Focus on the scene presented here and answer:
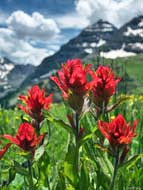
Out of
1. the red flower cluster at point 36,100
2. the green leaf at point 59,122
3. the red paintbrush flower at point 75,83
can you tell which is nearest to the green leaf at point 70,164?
the green leaf at point 59,122

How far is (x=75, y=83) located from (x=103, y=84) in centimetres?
31

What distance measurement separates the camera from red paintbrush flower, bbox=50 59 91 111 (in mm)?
2166

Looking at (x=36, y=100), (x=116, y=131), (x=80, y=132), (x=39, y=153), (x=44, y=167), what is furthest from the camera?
(x=44, y=167)

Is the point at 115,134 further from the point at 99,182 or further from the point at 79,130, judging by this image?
the point at 99,182

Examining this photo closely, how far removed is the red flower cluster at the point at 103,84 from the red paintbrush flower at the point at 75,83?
16 cm

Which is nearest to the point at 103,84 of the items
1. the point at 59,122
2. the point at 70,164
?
the point at 59,122

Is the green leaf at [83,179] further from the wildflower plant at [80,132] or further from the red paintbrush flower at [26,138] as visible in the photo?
the red paintbrush flower at [26,138]

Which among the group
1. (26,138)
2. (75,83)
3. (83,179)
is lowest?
(83,179)

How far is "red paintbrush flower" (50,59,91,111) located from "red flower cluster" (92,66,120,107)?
162mm

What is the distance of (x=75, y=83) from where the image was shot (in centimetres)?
218

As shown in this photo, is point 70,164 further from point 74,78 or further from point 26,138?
point 74,78

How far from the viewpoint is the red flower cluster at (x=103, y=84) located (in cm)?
240

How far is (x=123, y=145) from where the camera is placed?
81.4 inches

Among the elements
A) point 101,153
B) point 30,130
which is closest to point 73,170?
point 101,153
